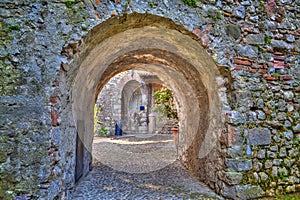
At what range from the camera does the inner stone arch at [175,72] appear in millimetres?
2635

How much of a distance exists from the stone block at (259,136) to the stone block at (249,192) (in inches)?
19.4

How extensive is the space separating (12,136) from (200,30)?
215cm

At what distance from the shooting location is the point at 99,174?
3.85 m

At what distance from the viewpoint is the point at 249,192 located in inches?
97.7

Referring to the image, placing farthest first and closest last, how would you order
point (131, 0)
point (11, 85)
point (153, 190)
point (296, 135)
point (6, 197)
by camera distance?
point (153, 190)
point (296, 135)
point (131, 0)
point (11, 85)
point (6, 197)

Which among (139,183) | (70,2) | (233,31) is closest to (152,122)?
(139,183)

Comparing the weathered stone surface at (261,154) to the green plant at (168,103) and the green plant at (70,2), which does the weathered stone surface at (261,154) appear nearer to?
the green plant at (70,2)

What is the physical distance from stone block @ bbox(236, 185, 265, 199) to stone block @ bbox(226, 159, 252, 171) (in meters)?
0.20

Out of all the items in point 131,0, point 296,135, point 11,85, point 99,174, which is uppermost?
point 131,0

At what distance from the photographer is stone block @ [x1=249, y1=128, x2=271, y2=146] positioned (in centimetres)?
257

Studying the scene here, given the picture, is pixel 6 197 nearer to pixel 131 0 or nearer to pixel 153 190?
pixel 153 190

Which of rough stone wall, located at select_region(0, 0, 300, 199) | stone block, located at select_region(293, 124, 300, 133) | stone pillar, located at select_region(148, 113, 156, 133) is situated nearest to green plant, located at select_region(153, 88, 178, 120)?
rough stone wall, located at select_region(0, 0, 300, 199)

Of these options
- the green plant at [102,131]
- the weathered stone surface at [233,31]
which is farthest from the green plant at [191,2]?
the green plant at [102,131]

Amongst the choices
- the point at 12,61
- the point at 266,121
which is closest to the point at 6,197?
the point at 12,61
